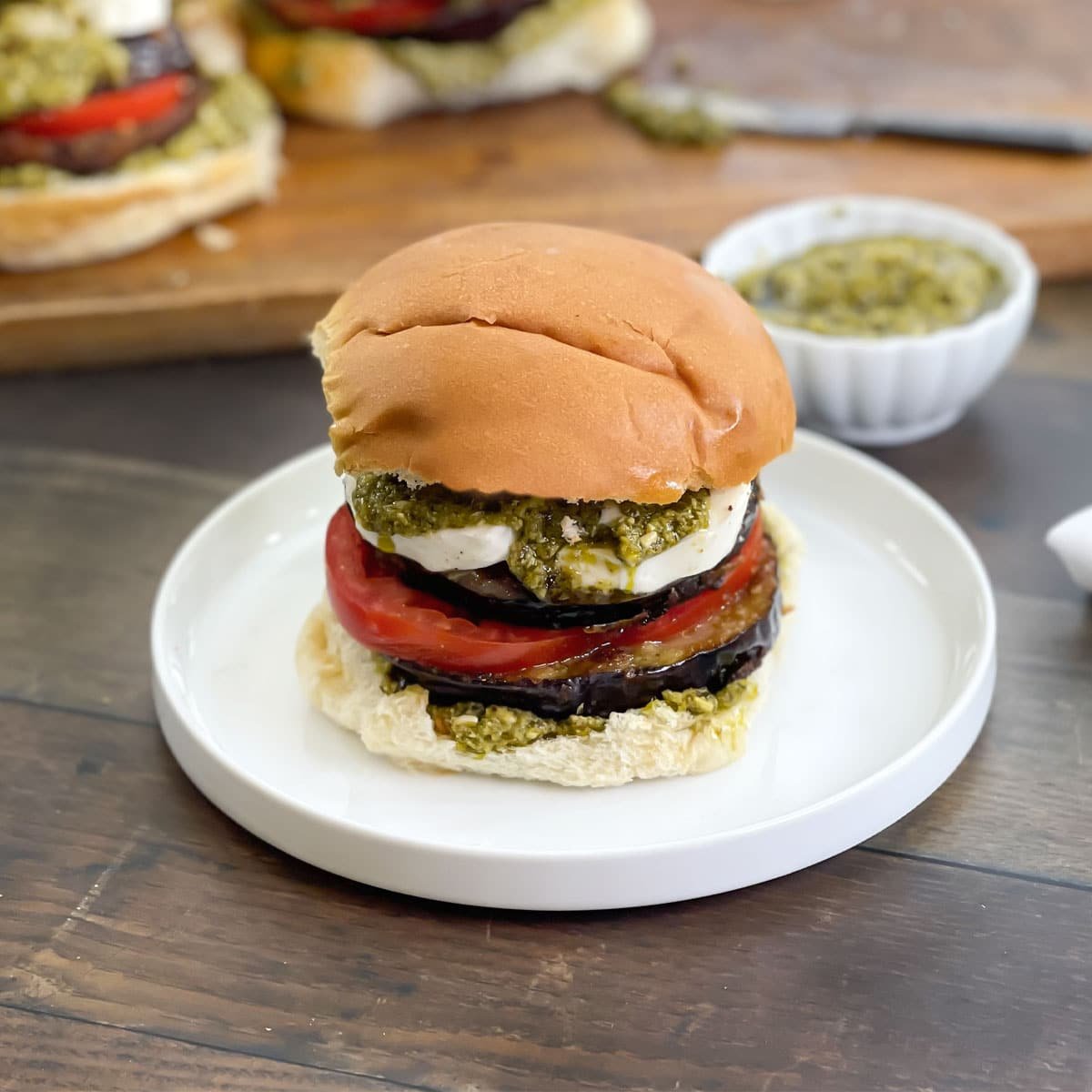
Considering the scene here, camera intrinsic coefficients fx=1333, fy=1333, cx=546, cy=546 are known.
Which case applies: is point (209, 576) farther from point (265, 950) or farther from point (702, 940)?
point (702, 940)

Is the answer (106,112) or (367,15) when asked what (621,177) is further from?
(106,112)

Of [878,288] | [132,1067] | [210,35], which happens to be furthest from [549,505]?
[210,35]

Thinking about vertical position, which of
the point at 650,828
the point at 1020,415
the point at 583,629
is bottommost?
the point at 1020,415

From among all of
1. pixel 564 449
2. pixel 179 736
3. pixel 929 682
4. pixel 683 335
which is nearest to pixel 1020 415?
pixel 929 682

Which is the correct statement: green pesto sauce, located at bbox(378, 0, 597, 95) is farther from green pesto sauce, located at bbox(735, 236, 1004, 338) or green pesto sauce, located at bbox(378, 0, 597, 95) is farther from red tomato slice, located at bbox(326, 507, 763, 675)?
red tomato slice, located at bbox(326, 507, 763, 675)

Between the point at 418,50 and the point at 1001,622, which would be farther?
the point at 418,50
